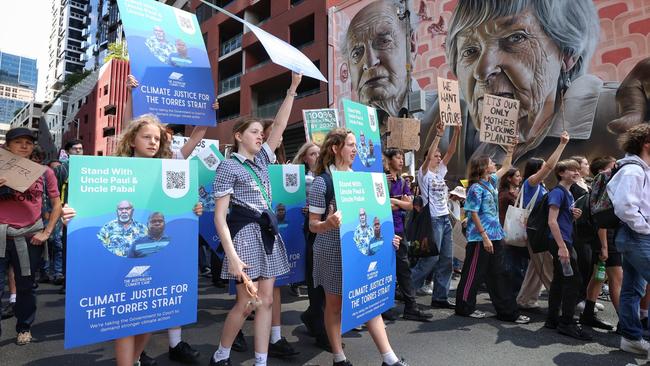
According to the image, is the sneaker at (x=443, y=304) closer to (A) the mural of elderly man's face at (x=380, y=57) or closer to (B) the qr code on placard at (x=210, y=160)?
(B) the qr code on placard at (x=210, y=160)

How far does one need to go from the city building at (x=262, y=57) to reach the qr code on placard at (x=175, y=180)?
17304 millimetres

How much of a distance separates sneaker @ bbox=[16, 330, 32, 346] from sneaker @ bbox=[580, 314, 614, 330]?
5.76 m

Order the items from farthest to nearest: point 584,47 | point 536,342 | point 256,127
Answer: point 584,47, point 536,342, point 256,127

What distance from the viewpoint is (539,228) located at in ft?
14.9

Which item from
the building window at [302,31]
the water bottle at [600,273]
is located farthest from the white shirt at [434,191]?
the building window at [302,31]

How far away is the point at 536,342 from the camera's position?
4027 millimetres

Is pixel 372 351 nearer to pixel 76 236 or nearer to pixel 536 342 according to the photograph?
pixel 536 342

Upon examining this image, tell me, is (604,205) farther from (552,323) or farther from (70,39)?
(70,39)

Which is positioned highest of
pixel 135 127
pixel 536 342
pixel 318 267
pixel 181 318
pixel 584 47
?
pixel 584 47

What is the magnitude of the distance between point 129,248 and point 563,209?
14.0 ft

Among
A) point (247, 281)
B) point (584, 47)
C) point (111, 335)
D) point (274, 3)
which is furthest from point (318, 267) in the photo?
point (274, 3)

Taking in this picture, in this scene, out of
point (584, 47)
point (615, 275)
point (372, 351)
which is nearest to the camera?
point (372, 351)

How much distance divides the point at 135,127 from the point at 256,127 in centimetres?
83

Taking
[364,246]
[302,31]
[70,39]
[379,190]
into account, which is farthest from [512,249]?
[70,39]
